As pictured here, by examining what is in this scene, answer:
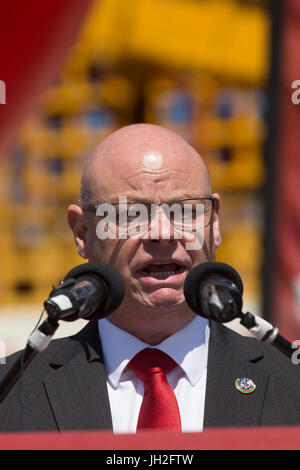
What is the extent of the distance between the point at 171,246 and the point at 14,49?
4.17ft

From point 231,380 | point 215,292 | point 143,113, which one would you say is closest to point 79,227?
point 231,380

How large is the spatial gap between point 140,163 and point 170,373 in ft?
1.82

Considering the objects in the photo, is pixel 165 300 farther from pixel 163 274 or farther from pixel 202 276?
pixel 202 276

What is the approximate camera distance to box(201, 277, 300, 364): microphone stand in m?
1.31

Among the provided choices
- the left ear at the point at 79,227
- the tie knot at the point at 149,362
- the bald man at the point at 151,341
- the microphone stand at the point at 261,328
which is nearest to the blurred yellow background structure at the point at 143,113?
the left ear at the point at 79,227

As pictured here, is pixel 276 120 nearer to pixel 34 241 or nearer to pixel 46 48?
pixel 46 48

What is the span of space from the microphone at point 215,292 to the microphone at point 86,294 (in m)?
0.15

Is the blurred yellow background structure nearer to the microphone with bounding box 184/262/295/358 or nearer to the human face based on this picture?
the human face

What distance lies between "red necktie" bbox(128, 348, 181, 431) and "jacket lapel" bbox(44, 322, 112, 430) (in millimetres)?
91

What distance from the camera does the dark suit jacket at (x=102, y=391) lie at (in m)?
1.78

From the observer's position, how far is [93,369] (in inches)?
74.4

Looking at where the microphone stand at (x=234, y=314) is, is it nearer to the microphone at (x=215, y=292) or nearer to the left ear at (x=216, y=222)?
the microphone at (x=215, y=292)

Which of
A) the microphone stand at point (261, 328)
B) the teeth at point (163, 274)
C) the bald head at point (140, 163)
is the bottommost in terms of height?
the microphone stand at point (261, 328)

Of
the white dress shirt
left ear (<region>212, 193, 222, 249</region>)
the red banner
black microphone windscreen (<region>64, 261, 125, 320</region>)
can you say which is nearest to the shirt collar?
the white dress shirt
